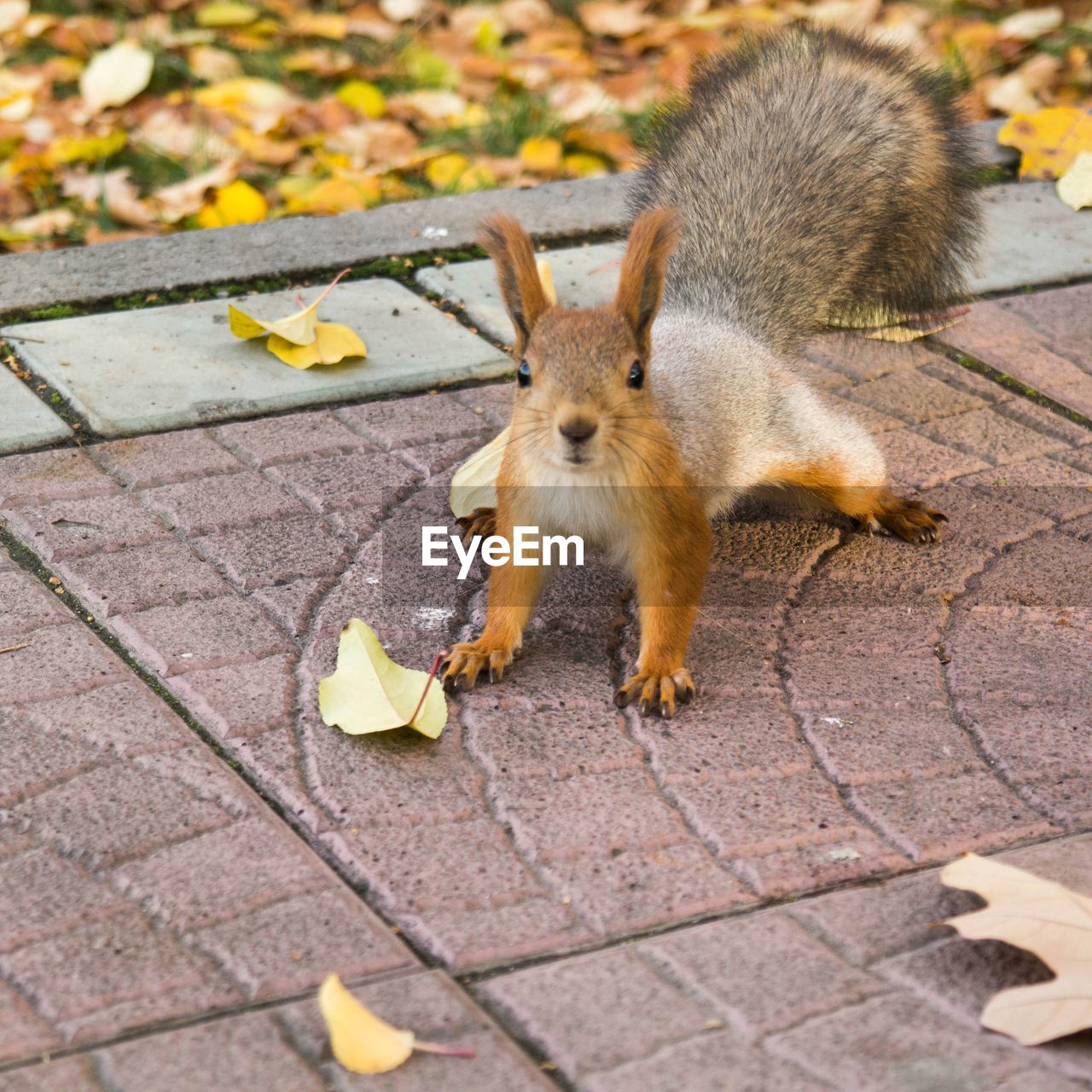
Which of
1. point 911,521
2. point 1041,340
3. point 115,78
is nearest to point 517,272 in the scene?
point 911,521

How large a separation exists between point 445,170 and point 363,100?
508mm

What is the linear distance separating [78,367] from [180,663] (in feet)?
3.19

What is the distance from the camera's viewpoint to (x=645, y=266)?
2.08 m

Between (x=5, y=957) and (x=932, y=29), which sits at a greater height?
(x=932, y=29)

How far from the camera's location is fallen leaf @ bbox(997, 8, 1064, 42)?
197 inches

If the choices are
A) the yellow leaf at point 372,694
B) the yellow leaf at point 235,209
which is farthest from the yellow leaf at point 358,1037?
the yellow leaf at point 235,209

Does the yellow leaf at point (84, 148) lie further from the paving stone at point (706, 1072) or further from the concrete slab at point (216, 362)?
the paving stone at point (706, 1072)

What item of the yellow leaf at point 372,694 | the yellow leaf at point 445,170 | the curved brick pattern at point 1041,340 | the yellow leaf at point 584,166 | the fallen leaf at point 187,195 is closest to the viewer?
the yellow leaf at point 372,694

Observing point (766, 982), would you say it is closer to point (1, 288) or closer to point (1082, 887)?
point (1082, 887)

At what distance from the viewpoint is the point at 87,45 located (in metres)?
4.63

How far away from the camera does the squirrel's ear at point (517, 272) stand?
6.89 ft

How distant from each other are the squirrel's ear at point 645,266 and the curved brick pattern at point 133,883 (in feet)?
2.64

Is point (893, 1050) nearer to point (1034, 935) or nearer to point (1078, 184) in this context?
point (1034, 935)

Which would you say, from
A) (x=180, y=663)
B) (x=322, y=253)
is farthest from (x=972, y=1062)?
(x=322, y=253)
